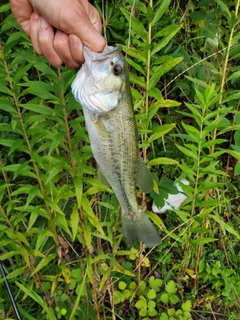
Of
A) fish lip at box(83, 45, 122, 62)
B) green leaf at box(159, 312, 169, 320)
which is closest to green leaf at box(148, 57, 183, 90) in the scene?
fish lip at box(83, 45, 122, 62)

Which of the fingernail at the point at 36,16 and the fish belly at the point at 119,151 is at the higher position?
the fingernail at the point at 36,16

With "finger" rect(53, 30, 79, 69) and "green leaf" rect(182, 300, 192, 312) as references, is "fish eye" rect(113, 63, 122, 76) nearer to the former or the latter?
"finger" rect(53, 30, 79, 69)

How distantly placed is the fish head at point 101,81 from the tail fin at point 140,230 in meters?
0.63

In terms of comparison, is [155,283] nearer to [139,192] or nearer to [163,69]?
[139,192]

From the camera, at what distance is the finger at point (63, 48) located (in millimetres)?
1535

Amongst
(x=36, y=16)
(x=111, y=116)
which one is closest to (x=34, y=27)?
(x=36, y=16)

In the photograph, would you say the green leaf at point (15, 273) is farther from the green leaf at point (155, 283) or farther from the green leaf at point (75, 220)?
the green leaf at point (155, 283)

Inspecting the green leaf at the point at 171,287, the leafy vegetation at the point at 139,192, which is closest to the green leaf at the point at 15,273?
the leafy vegetation at the point at 139,192

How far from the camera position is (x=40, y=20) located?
1.64 metres

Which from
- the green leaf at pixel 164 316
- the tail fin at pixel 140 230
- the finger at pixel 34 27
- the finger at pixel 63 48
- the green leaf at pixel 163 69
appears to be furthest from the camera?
the green leaf at pixel 164 316

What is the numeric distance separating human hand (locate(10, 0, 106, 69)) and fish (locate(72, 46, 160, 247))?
5cm

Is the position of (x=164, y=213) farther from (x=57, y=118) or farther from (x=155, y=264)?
(x=57, y=118)

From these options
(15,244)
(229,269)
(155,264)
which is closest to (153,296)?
(155,264)

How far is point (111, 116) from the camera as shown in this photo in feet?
5.07
